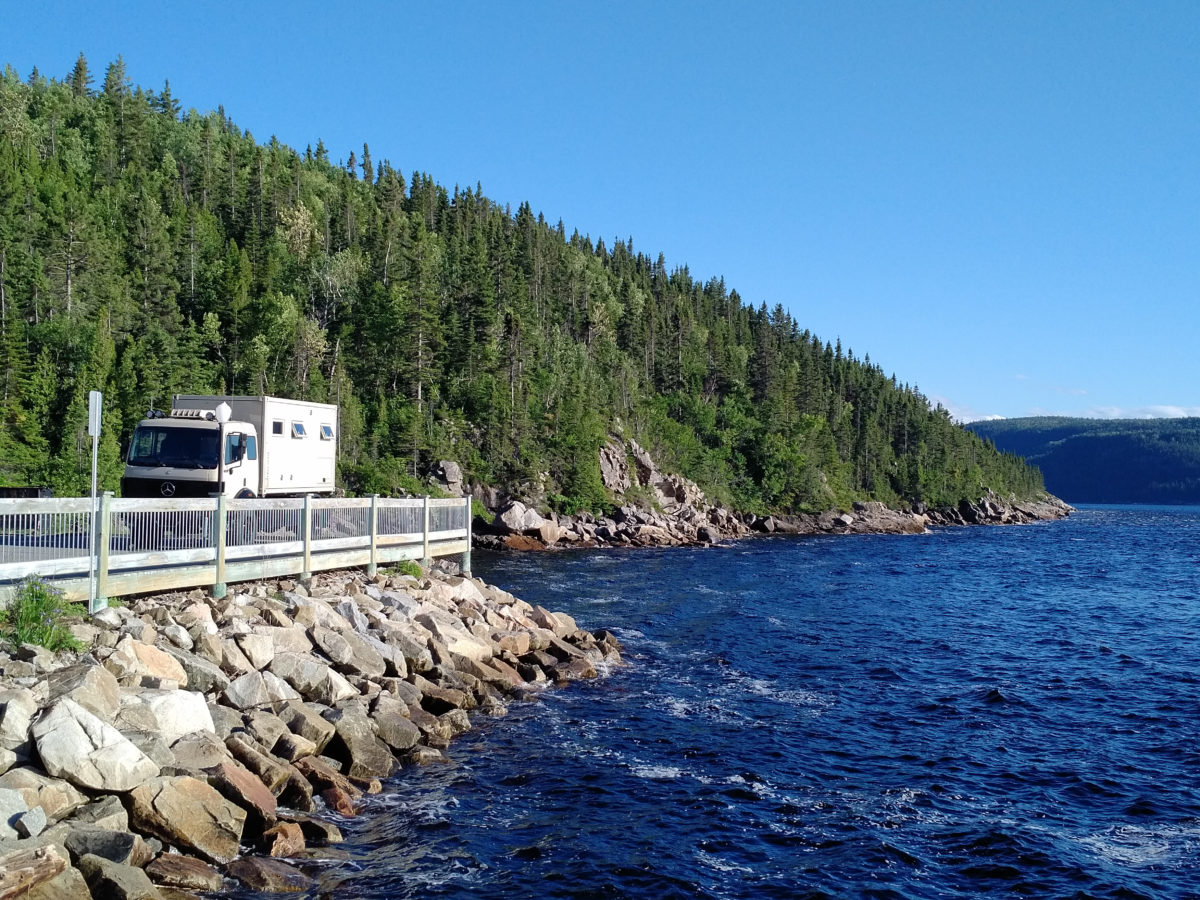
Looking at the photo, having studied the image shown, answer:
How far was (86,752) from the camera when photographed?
9008 mm

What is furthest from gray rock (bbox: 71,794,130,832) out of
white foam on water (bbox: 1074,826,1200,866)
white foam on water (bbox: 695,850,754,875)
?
Answer: white foam on water (bbox: 1074,826,1200,866)

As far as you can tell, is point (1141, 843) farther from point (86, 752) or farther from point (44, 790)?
point (44, 790)

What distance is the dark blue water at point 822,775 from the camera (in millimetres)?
9984

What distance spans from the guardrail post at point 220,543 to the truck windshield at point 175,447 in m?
6.30

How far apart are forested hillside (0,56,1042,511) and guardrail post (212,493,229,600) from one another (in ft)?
129

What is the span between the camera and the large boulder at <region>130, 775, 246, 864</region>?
906 centimetres

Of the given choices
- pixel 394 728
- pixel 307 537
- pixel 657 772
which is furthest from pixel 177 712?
pixel 307 537

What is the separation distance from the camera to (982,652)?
81.4 ft

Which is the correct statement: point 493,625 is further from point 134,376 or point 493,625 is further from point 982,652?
point 134,376

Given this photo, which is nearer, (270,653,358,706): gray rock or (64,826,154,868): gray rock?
(64,826,154,868): gray rock

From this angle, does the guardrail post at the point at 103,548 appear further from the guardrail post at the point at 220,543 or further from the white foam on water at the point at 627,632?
the white foam on water at the point at 627,632

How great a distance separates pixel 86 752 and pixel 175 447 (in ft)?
Answer: 45.8

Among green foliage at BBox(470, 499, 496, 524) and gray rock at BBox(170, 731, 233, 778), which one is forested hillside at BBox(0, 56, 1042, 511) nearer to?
green foliage at BBox(470, 499, 496, 524)

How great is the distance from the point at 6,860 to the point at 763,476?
96712 mm
